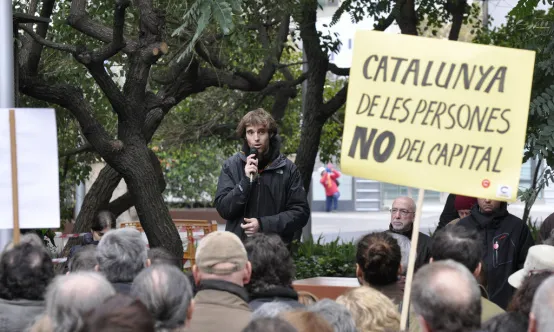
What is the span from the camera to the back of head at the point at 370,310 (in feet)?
13.4

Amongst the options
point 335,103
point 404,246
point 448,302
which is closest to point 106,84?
point 404,246

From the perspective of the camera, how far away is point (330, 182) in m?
31.9

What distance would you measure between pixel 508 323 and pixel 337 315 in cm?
73

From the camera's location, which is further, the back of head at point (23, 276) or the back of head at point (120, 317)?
the back of head at point (23, 276)

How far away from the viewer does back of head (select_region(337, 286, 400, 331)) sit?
160 inches

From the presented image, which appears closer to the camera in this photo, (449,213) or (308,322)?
(308,322)

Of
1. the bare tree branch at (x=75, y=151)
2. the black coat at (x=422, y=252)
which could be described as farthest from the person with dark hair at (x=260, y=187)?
the bare tree branch at (x=75, y=151)

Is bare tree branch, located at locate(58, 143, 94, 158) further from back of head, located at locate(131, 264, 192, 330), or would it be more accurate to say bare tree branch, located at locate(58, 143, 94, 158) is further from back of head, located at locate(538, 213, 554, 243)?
back of head, located at locate(131, 264, 192, 330)

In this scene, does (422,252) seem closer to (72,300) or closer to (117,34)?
(117,34)

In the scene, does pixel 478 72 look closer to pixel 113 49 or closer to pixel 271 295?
pixel 271 295

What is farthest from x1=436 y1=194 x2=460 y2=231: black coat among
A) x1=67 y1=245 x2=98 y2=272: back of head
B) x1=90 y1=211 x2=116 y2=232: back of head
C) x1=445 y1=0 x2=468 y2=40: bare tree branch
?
x1=445 y1=0 x2=468 y2=40: bare tree branch

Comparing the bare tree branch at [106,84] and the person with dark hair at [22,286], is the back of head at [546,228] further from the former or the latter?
the bare tree branch at [106,84]

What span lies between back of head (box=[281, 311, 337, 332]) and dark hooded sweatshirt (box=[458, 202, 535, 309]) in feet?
10.8

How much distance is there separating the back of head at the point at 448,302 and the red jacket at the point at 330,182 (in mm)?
27957
